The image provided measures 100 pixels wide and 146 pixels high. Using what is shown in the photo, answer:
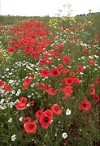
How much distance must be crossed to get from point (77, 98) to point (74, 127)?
48 cm

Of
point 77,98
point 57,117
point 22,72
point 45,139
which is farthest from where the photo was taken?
point 22,72

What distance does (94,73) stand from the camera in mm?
5555

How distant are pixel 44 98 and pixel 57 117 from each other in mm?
762

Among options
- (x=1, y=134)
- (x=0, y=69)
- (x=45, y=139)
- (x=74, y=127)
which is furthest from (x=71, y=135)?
(x=0, y=69)

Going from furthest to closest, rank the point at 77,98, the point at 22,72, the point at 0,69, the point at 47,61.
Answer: the point at 0,69, the point at 22,72, the point at 47,61, the point at 77,98

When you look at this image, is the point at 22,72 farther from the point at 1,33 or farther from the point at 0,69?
the point at 1,33

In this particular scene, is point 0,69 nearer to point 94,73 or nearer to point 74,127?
point 94,73

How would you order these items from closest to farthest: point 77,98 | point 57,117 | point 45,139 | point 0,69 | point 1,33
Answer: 1. point 45,139
2. point 57,117
3. point 77,98
4. point 0,69
5. point 1,33

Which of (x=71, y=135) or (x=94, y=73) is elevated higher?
(x=94, y=73)

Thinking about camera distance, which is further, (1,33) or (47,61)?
(1,33)

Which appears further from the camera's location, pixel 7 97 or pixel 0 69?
pixel 0 69

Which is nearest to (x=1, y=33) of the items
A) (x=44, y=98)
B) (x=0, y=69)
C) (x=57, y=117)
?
(x=0, y=69)

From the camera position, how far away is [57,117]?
4094mm

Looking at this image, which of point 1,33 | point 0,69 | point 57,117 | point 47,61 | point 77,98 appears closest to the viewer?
point 57,117
